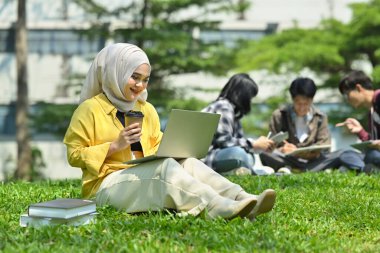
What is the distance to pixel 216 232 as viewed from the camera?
10.6 feet

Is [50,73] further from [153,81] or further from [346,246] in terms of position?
[346,246]

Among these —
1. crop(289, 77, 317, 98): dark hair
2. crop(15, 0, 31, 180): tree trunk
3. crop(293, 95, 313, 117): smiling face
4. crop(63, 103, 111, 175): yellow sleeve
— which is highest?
crop(63, 103, 111, 175): yellow sleeve

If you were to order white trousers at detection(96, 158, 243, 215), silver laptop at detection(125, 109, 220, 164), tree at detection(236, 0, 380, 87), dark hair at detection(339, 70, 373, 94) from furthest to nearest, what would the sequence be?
tree at detection(236, 0, 380, 87) → dark hair at detection(339, 70, 373, 94) → silver laptop at detection(125, 109, 220, 164) → white trousers at detection(96, 158, 243, 215)

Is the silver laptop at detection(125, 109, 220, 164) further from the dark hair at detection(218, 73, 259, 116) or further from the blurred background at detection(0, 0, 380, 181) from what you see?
Answer: the blurred background at detection(0, 0, 380, 181)

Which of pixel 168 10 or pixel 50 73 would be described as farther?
pixel 50 73

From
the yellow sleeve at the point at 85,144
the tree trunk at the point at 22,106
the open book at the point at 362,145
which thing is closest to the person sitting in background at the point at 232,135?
the open book at the point at 362,145

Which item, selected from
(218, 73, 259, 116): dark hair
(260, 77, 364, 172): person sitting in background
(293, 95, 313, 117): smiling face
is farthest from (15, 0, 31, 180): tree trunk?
(218, 73, 259, 116): dark hair

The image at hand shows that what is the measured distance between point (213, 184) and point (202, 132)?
0.32 metres

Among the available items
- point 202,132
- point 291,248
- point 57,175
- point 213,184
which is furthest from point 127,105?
point 57,175

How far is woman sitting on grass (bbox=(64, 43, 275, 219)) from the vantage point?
3465mm

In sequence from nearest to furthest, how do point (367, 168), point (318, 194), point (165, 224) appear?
1. point (165, 224)
2. point (318, 194)
3. point (367, 168)

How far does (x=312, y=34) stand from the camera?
16.8 meters

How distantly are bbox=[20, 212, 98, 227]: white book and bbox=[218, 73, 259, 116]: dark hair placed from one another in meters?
3.12

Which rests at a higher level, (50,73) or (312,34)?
(312,34)
